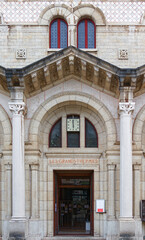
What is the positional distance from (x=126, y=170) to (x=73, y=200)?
4018mm

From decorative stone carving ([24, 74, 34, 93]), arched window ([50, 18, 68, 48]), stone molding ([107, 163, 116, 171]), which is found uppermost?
arched window ([50, 18, 68, 48])

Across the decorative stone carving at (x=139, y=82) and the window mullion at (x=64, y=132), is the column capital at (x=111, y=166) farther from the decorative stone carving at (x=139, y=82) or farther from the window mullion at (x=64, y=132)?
the decorative stone carving at (x=139, y=82)

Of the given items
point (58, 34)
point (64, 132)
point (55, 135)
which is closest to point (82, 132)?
point (64, 132)

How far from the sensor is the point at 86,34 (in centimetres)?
2094

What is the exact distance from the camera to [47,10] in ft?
68.4

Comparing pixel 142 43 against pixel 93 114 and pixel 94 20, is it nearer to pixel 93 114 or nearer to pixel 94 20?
pixel 94 20

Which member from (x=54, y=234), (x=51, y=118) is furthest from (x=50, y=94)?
(x=54, y=234)

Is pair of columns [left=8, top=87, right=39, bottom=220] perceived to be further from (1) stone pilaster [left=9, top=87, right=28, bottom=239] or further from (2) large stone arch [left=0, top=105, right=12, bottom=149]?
(2) large stone arch [left=0, top=105, right=12, bottom=149]

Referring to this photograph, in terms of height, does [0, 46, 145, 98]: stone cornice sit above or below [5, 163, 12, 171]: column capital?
above

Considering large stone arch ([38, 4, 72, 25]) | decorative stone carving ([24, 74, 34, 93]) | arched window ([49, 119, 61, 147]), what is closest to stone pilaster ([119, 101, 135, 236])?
arched window ([49, 119, 61, 147])

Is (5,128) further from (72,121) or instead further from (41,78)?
(72,121)

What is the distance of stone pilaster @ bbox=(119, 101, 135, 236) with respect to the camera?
1780 cm

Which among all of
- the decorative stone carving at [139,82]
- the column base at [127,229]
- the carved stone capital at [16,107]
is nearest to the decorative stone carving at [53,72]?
the carved stone capital at [16,107]

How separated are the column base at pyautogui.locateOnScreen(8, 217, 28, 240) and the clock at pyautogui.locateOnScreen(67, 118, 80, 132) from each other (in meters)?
4.71
